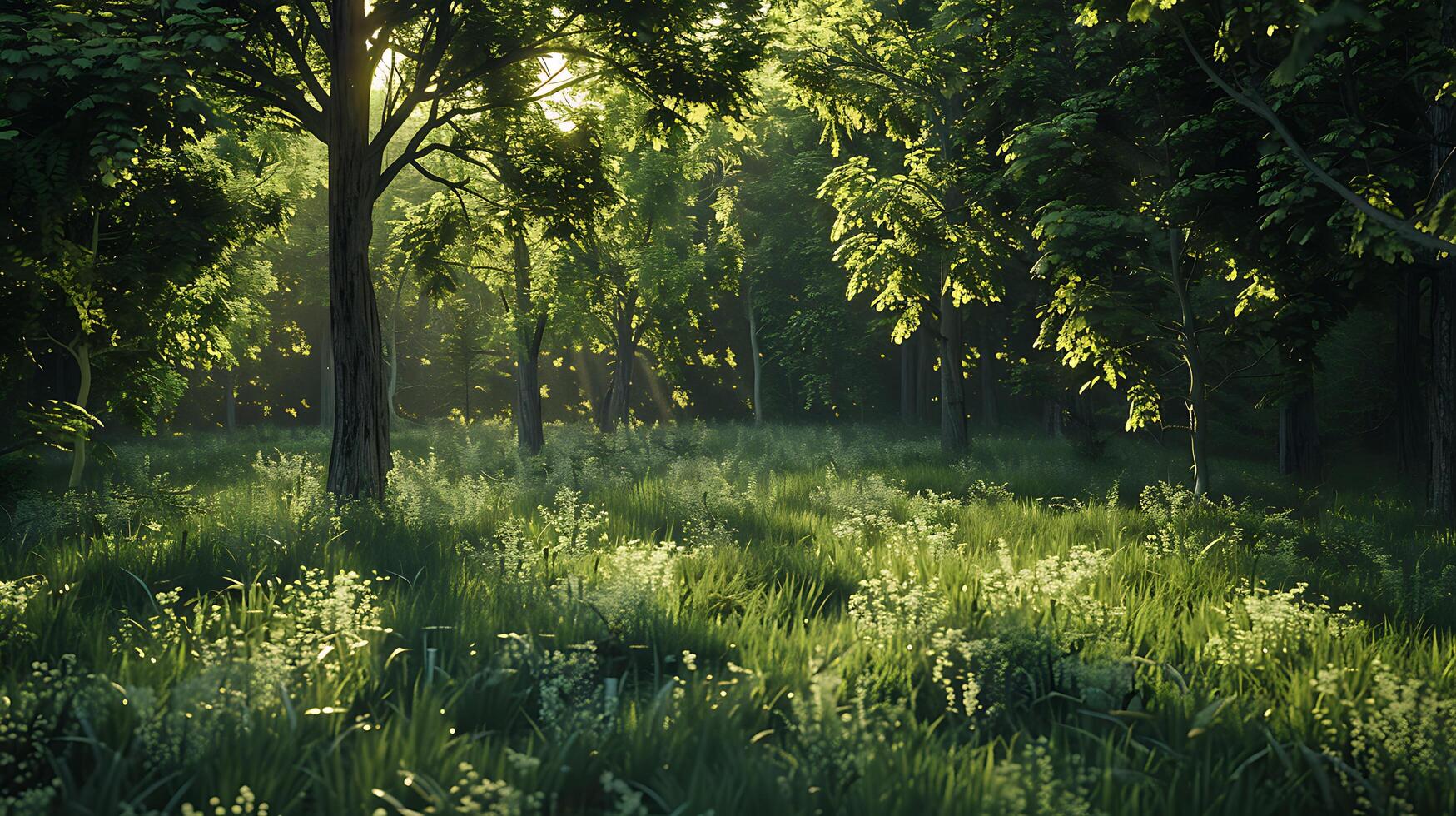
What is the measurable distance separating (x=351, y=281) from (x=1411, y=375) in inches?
644

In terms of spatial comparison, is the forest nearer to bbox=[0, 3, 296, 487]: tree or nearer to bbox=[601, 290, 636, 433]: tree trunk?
bbox=[0, 3, 296, 487]: tree

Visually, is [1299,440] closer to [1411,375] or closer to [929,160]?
[1411,375]

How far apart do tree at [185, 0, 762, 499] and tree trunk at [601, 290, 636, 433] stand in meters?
15.9

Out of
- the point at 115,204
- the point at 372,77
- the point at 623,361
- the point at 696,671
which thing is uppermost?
the point at 372,77

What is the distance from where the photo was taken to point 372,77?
10477mm

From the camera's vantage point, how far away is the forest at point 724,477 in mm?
3391

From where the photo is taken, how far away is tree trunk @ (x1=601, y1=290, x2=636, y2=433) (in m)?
26.7

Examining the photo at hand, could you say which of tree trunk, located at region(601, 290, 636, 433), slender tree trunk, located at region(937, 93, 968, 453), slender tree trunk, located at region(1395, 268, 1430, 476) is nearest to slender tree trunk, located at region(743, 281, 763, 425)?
tree trunk, located at region(601, 290, 636, 433)

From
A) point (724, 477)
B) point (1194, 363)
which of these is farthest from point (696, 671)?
point (1194, 363)

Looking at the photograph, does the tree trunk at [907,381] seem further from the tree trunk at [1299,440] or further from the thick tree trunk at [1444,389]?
the thick tree trunk at [1444,389]

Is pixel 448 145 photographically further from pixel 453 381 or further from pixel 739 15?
pixel 453 381

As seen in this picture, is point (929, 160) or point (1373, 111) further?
point (929, 160)

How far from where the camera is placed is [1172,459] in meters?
20.1

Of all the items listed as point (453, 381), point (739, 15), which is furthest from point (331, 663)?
point (453, 381)
